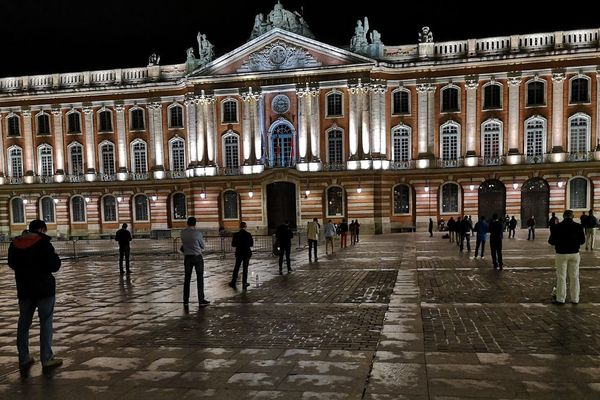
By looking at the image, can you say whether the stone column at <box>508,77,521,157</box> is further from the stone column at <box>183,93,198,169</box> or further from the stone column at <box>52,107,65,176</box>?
the stone column at <box>52,107,65,176</box>

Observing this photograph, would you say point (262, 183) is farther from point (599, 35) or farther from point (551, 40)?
point (599, 35)

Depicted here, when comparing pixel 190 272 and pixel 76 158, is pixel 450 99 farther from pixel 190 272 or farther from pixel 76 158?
pixel 76 158

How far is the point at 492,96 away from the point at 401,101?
6811mm

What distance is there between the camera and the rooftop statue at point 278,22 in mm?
37938

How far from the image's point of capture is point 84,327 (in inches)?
346

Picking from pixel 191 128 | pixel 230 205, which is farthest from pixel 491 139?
pixel 191 128

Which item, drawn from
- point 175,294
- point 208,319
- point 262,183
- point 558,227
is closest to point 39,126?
point 262,183

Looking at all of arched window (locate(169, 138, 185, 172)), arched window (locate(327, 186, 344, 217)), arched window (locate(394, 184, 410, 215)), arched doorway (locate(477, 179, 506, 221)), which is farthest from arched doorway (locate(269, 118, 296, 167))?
arched doorway (locate(477, 179, 506, 221))

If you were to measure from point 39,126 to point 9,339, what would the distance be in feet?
132

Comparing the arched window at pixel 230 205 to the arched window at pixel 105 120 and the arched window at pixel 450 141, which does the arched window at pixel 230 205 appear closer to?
the arched window at pixel 105 120

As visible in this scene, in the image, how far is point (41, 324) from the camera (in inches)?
257

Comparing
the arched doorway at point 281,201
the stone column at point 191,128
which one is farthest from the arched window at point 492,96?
the stone column at point 191,128

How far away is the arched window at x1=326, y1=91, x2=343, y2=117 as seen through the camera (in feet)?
123

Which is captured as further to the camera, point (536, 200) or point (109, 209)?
point (109, 209)
